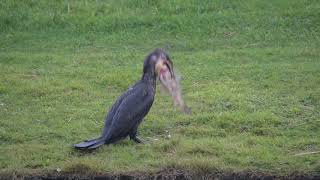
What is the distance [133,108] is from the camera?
8.26 m

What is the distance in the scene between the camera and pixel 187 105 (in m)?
9.55

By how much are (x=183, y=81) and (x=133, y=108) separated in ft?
8.46

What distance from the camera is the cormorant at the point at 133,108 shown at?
26.6ft

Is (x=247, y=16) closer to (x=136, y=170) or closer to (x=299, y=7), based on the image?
(x=299, y=7)

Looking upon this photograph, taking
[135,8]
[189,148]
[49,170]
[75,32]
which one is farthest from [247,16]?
[49,170]

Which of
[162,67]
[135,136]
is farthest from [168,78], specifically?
[135,136]

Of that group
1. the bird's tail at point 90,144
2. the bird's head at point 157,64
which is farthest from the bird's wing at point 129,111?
the bird's head at point 157,64

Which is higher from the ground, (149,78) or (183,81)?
(149,78)

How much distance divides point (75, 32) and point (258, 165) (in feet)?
20.7

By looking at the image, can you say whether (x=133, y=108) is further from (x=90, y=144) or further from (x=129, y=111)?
(x=90, y=144)

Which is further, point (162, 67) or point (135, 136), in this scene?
point (162, 67)

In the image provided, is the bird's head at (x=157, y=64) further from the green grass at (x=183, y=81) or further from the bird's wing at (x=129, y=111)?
the green grass at (x=183, y=81)

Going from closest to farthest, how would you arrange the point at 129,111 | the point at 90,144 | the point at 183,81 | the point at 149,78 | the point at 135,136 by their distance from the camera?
the point at 90,144 < the point at 129,111 < the point at 135,136 < the point at 149,78 < the point at 183,81

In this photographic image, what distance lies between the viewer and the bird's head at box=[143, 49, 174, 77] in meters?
8.55
